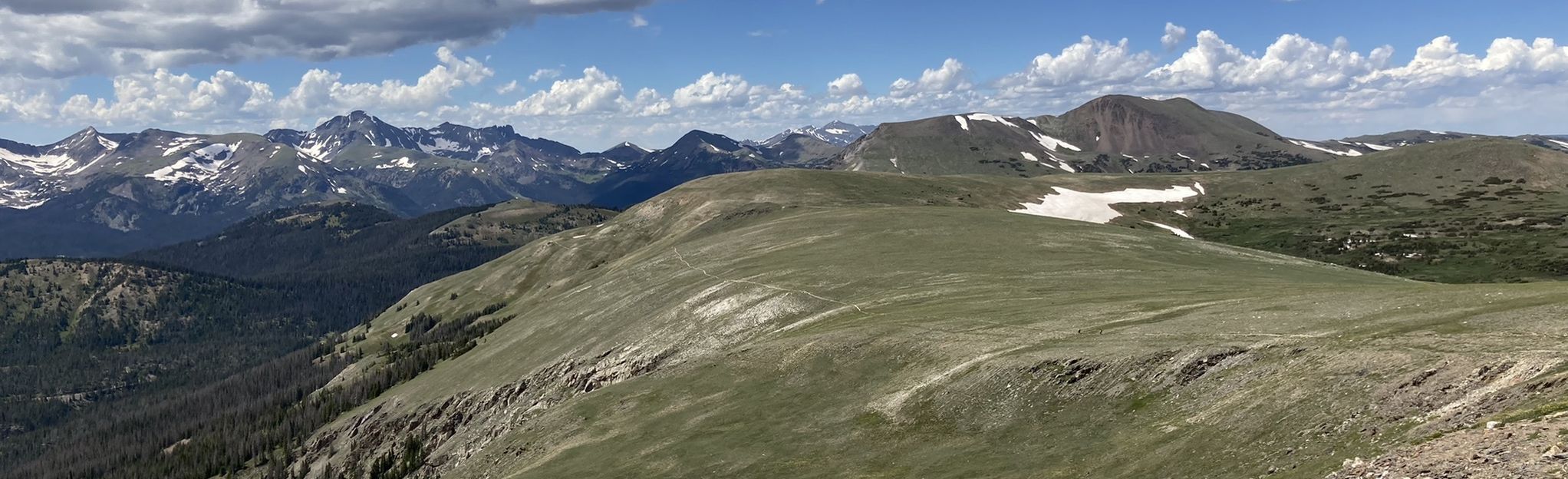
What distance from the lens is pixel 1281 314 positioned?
48906mm

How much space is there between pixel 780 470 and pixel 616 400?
107 ft

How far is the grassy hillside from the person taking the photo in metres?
33.6

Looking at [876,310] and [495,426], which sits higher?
[876,310]

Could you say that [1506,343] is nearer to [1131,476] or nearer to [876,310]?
[1131,476]

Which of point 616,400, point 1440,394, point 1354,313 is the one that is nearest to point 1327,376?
point 1440,394

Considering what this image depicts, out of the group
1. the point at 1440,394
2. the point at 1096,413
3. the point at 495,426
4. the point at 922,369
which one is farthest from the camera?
the point at 495,426

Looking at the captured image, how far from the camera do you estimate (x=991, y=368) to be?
51.8m

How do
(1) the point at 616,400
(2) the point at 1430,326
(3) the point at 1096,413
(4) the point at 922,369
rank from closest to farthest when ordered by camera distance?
1. (2) the point at 1430,326
2. (3) the point at 1096,413
3. (4) the point at 922,369
4. (1) the point at 616,400

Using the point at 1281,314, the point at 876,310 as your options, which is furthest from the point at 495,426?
the point at 1281,314

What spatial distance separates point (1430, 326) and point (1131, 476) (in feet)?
57.4

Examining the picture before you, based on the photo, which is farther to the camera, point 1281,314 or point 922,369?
point 922,369

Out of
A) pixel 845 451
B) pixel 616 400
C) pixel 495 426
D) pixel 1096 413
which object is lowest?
pixel 495 426

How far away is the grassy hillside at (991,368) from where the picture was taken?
33.6m

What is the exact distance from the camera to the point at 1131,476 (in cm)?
3419
